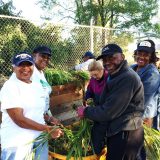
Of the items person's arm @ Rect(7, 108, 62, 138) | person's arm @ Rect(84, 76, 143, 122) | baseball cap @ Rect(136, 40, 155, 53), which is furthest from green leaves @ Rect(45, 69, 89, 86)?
person's arm @ Rect(84, 76, 143, 122)

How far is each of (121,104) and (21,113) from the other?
35.4 inches

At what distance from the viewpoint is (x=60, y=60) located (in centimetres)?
845

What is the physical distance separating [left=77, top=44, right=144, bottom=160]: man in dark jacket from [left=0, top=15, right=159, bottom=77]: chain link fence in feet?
13.7

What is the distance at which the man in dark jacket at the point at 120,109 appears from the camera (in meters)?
2.77

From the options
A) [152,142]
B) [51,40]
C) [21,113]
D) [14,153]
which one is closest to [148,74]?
[152,142]

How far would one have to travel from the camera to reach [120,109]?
110 inches

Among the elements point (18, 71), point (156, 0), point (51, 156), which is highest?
point (156, 0)

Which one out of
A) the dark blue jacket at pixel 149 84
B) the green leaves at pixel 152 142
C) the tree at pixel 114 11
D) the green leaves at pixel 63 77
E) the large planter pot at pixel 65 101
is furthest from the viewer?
the tree at pixel 114 11

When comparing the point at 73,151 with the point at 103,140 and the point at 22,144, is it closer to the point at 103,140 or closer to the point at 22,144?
the point at 103,140

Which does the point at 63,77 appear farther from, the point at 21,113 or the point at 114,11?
the point at 114,11

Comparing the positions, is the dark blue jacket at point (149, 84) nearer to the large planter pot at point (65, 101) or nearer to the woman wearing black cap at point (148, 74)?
the woman wearing black cap at point (148, 74)

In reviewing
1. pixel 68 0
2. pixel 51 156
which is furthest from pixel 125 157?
pixel 68 0

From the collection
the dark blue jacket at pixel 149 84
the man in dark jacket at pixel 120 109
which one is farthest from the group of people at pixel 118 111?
the dark blue jacket at pixel 149 84

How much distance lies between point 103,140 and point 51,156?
64 centimetres
